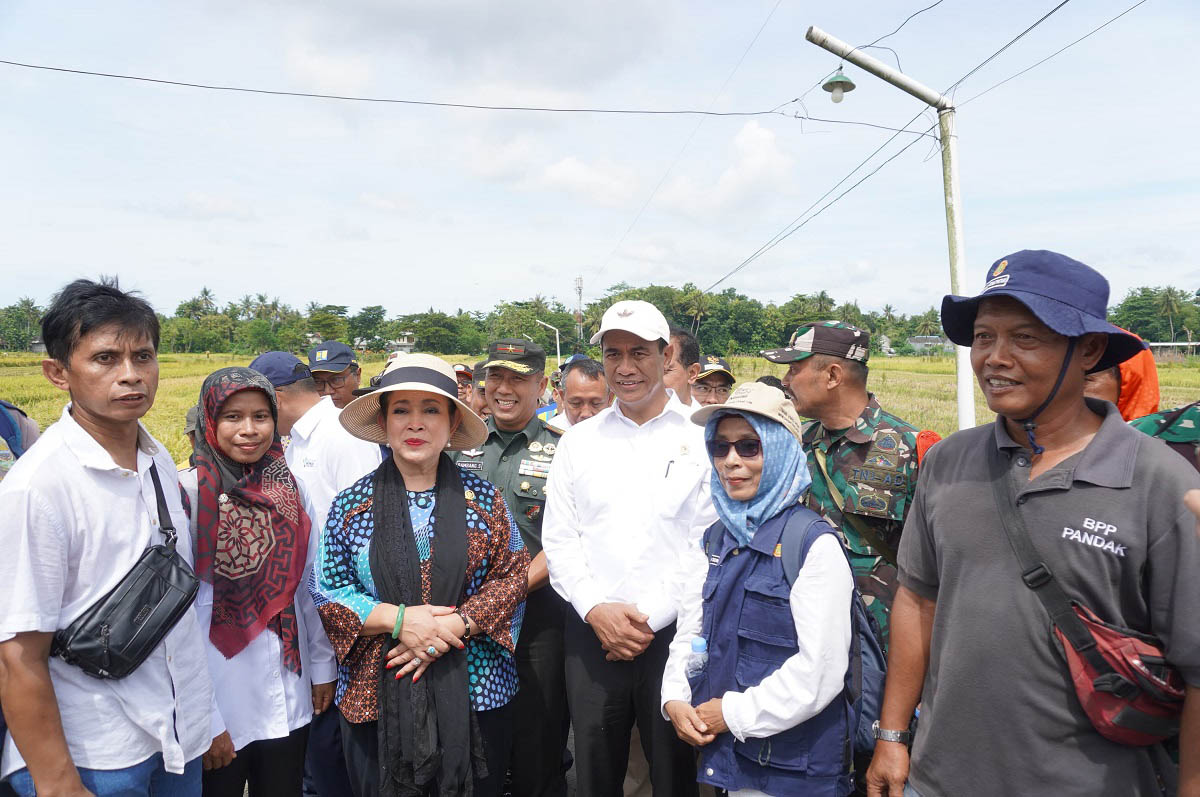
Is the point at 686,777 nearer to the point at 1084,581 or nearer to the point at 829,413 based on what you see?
the point at 829,413

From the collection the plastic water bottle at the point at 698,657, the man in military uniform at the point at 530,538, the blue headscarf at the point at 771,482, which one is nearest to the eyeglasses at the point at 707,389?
the man in military uniform at the point at 530,538

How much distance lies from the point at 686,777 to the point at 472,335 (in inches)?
3355

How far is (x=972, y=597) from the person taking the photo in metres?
1.73

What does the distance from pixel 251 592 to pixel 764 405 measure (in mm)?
1958

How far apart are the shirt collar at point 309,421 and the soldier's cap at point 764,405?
9.38 ft

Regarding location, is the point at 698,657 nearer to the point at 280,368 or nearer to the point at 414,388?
the point at 414,388

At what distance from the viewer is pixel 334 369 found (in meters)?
5.50

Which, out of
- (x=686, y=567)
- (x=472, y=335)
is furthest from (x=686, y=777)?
(x=472, y=335)

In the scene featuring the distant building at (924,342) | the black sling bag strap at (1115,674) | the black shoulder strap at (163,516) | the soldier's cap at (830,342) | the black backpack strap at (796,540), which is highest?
the distant building at (924,342)

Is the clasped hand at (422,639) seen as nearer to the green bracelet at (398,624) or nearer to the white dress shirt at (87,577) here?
the green bracelet at (398,624)

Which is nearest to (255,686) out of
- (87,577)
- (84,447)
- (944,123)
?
(87,577)

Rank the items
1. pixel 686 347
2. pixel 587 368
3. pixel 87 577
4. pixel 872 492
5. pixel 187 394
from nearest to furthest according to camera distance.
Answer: pixel 87 577 → pixel 872 492 → pixel 587 368 → pixel 686 347 → pixel 187 394

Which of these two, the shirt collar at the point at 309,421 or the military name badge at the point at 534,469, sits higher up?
the shirt collar at the point at 309,421

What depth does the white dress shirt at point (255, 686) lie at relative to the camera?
94.0 inches
